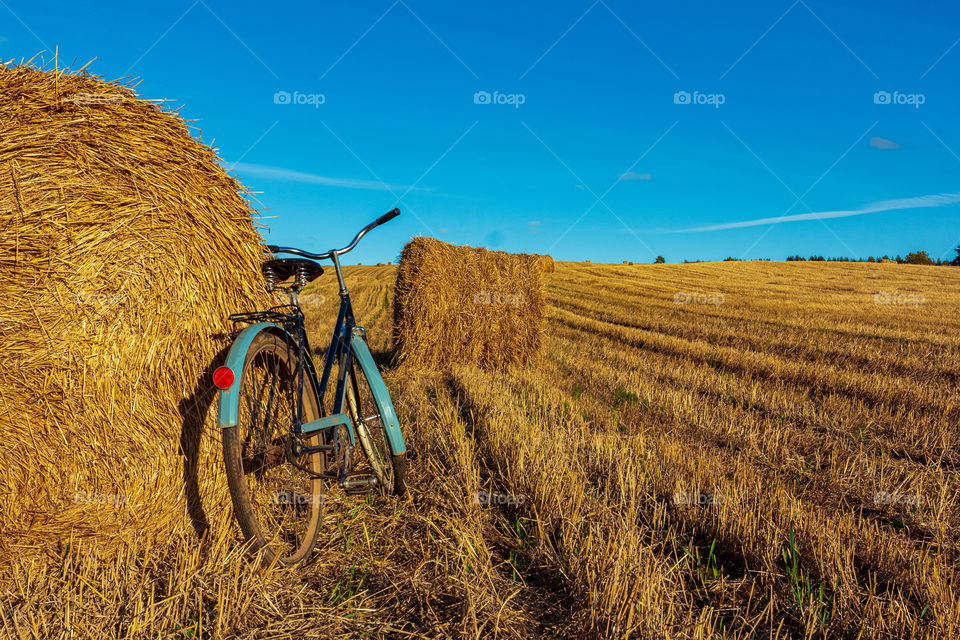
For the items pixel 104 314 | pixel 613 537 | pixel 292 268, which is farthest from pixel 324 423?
pixel 613 537

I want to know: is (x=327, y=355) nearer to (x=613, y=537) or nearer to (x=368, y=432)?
(x=368, y=432)

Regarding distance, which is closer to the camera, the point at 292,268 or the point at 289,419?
the point at 292,268

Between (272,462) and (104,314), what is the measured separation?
3.46ft

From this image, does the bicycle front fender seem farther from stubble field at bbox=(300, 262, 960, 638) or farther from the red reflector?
stubble field at bbox=(300, 262, 960, 638)

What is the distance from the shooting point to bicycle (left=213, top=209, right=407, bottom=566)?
235cm

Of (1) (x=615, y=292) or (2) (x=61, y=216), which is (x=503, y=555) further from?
(1) (x=615, y=292)

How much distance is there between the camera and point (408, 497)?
10.8ft

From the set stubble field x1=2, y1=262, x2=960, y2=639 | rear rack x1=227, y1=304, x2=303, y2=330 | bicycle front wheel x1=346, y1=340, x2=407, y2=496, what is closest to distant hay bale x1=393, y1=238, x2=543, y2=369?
stubble field x1=2, y1=262, x2=960, y2=639

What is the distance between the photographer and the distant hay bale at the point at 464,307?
8.30 metres

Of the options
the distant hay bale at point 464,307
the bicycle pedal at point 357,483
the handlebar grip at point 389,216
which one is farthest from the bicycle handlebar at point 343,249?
the distant hay bale at point 464,307

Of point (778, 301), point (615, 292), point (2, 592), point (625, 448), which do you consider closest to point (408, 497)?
point (625, 448)

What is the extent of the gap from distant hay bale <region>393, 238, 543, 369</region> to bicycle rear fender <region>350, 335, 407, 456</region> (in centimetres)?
507

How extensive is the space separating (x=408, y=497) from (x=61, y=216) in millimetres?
2364

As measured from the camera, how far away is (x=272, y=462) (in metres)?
2.67
